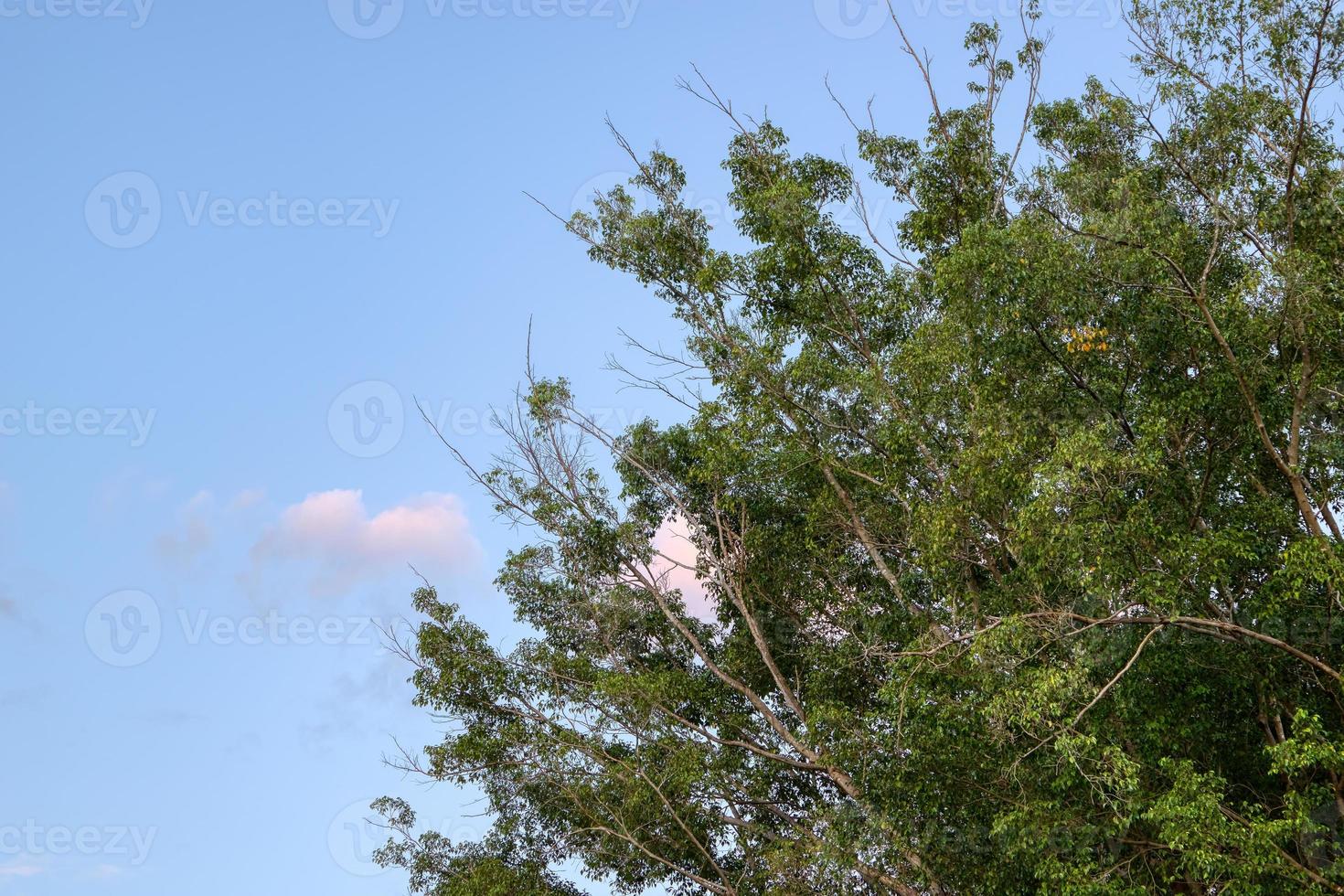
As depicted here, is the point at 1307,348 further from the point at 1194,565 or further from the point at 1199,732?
the point at 1199,732

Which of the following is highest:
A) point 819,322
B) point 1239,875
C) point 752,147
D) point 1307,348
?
point 752,147

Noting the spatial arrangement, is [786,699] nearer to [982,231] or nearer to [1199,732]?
[1199,732]

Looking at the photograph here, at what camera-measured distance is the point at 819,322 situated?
15344 millimetres

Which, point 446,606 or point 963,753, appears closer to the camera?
point 963,753

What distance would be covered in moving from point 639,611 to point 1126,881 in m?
8.31

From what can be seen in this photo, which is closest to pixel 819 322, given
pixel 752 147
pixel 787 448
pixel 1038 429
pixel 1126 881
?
pixel 787 448

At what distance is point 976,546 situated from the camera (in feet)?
41.1

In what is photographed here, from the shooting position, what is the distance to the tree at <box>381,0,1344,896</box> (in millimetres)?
10086

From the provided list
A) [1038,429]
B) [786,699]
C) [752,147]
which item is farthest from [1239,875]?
[752,147]

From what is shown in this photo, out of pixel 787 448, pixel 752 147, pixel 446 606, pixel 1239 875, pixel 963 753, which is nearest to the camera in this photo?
pixel 1239 875

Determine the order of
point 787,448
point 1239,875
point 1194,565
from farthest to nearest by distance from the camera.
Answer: point 787,448
point 1194,565
point 1239,875

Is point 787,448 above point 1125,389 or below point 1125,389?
above

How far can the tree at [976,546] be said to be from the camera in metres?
10.1

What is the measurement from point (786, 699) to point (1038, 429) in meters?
5.95
